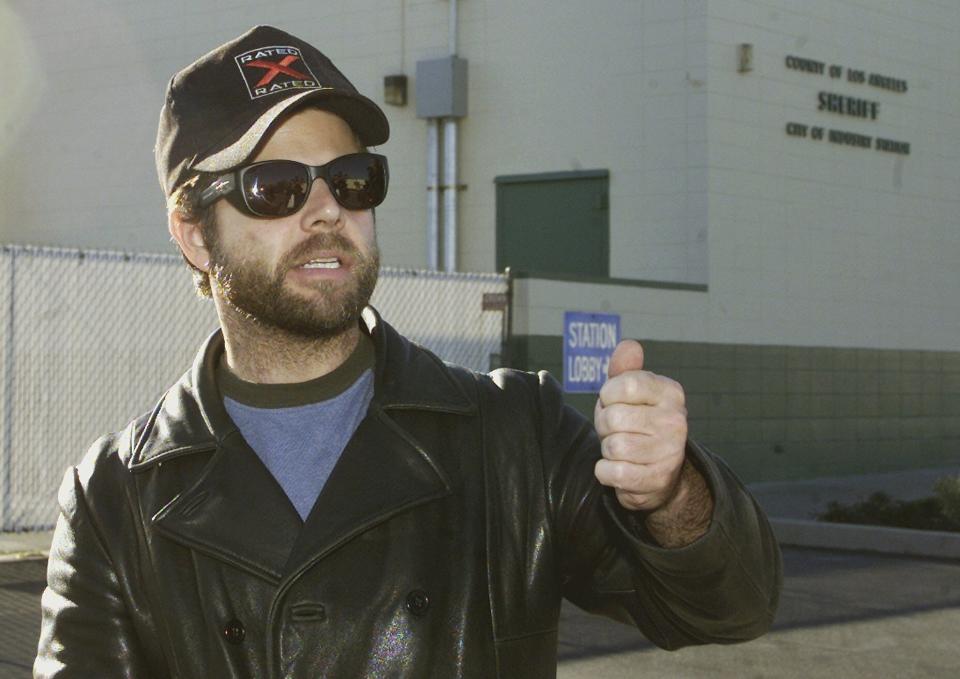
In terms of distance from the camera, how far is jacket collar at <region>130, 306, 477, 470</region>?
255 cm

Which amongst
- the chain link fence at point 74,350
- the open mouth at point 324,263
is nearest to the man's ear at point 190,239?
the open mouth at point 324,263

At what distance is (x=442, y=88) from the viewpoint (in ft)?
62.3

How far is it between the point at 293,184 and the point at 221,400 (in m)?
0.39

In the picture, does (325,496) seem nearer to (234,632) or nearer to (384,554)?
(384,554)

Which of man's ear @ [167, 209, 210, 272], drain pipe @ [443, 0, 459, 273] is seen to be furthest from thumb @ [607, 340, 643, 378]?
drain pipe @ [443, 0, 459, 273]

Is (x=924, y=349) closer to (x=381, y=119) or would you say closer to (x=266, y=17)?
(x=266, y=17)

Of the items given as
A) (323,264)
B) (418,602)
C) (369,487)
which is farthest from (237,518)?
(323,264)

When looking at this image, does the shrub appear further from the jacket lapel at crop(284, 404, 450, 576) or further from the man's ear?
the jacket lapel at crop(284, 404, 450, 576)

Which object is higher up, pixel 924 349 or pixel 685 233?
pixel 685 233

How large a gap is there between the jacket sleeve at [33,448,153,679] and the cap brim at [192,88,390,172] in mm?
593

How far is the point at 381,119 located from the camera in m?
2.88

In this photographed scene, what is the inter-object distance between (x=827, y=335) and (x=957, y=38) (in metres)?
4.91

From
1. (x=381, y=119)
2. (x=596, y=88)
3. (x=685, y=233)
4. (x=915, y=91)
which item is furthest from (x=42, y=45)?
(x=381, y=119)

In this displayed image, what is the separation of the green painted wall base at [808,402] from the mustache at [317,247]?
13.0m
